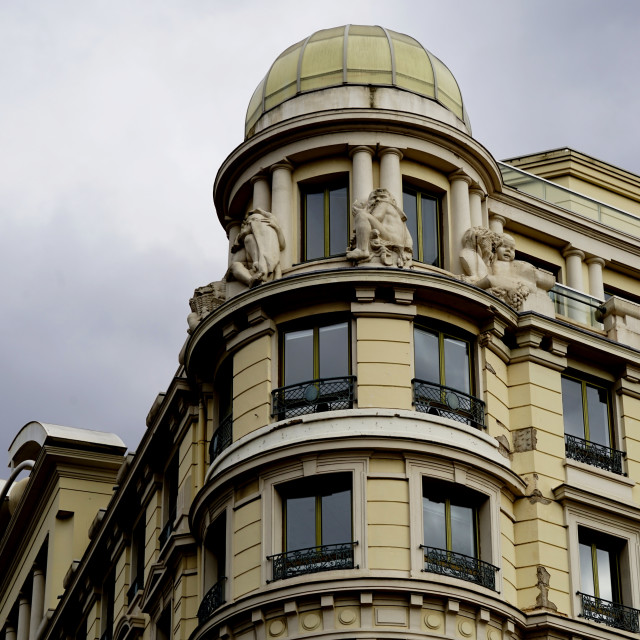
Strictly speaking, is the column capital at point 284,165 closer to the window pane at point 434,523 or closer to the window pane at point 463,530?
the window pane at point 434,523

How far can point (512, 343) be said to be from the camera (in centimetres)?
4219

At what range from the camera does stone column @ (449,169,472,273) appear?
140ft

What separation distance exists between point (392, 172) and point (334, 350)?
16.1 feet

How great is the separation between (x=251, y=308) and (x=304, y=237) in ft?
8.34

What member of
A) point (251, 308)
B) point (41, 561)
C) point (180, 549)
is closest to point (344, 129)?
point (251, 308)

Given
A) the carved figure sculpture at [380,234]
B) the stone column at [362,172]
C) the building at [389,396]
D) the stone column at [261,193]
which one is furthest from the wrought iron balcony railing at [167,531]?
the stone column at [362,172]

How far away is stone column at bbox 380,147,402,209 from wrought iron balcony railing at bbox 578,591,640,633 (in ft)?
32.6

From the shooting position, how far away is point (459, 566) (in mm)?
38125

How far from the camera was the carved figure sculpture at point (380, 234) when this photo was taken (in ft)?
135

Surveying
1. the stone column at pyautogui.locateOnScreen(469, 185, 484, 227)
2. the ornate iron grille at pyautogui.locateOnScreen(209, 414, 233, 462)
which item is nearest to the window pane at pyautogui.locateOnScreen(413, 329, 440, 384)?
the stone column at pyautogui.locateOnScreen(469, 185, 484, 227)

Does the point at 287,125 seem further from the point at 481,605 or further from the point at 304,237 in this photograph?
the point at 481,605

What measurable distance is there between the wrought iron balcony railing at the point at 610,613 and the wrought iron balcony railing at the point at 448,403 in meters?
4.39

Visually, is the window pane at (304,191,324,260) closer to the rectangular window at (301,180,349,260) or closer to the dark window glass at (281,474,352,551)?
the rectangular window at (301,180,349,260)

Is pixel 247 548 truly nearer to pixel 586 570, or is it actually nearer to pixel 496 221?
pixel 586 570
